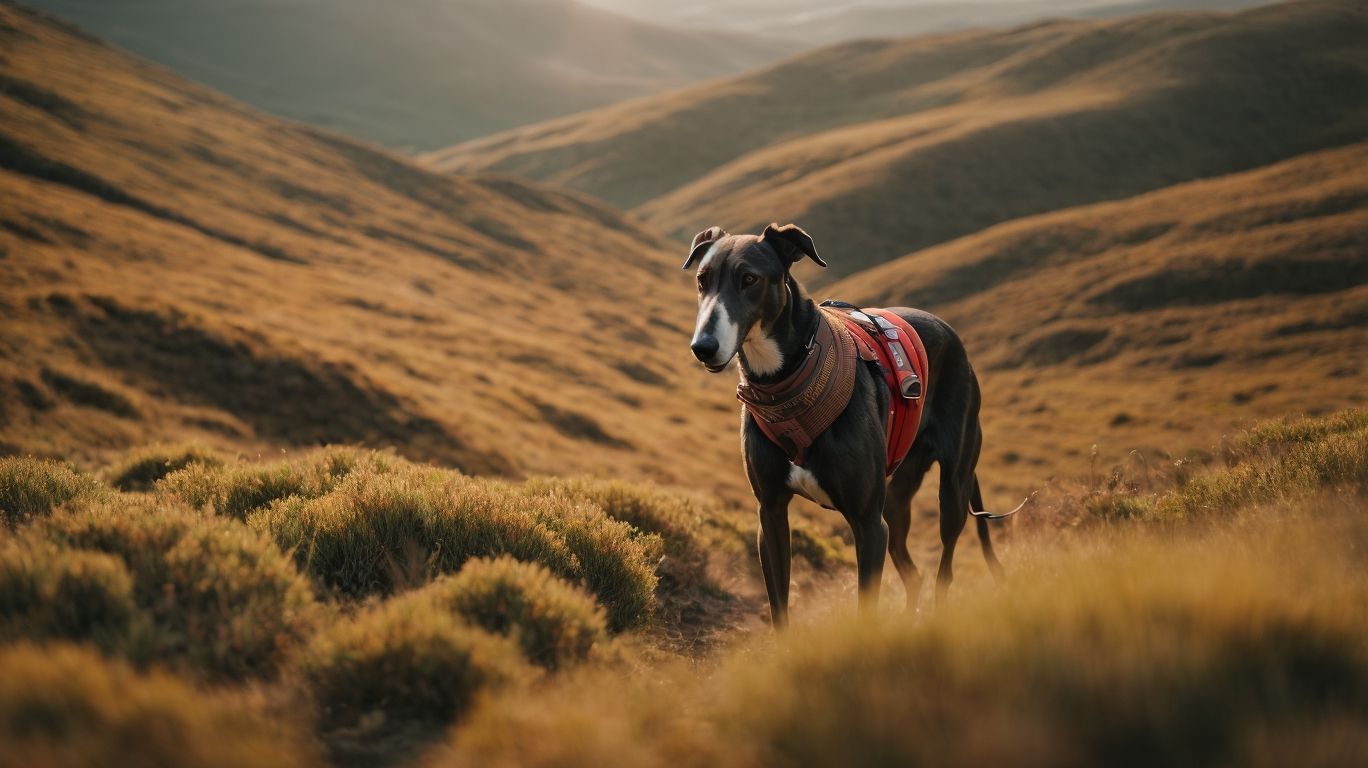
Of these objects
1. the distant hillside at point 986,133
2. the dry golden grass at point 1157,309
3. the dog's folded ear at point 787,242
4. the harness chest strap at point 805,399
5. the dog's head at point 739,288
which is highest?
the distant hillside at point 986,133

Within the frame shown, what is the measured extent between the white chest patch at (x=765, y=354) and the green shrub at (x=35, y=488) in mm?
4668

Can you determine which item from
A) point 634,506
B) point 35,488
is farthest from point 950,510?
point 35,488

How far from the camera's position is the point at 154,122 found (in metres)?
62.8

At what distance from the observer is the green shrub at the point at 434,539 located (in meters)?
4.77

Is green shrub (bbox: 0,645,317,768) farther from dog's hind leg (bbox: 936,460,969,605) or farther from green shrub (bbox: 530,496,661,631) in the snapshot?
dog's hind leg (bbox: 936,460,969,605)

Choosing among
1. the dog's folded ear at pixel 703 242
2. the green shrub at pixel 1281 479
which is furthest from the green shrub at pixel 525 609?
the green shrub at pixel 1281 479

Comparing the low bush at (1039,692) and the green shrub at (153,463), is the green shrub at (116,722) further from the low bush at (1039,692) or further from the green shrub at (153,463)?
the green shrub at (153,463)

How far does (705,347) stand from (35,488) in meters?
5.01

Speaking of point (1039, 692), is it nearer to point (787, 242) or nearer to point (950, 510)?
point (787, 242)

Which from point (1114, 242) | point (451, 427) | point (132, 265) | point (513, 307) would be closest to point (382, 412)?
point (451, 427)

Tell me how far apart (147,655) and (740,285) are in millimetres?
3392

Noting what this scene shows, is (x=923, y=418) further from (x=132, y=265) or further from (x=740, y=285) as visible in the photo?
(x=132, y=265)

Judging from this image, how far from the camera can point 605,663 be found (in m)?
3.85

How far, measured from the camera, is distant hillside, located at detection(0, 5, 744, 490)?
73.5 feet
